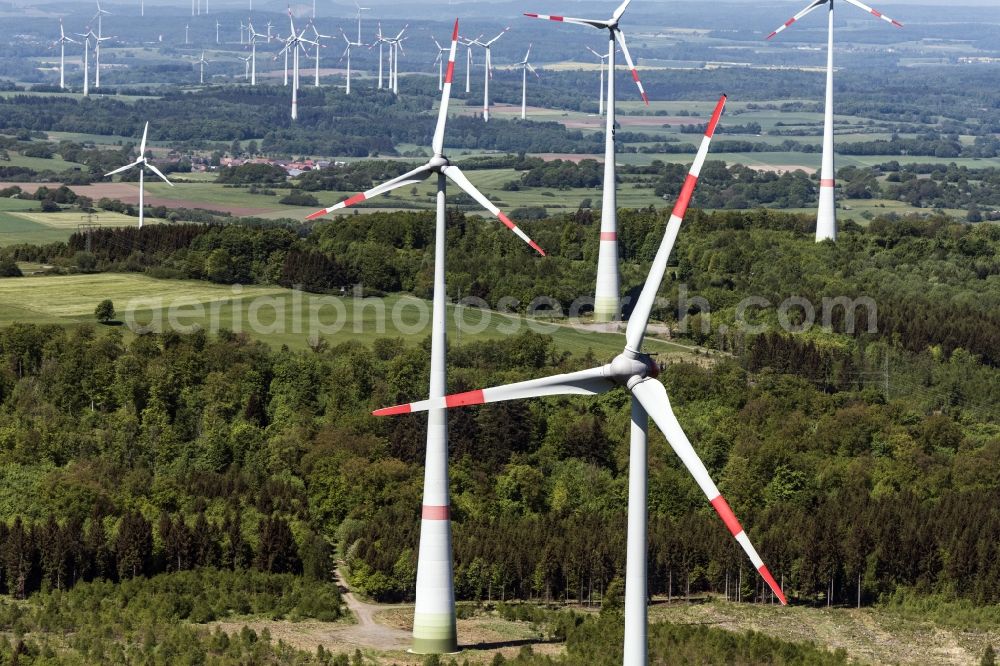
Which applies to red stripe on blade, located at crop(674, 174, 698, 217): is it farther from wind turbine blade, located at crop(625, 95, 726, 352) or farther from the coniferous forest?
the coniferous forest

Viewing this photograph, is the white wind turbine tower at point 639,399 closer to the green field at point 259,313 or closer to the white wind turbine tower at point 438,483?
the white wind turbine tower at point 438,483

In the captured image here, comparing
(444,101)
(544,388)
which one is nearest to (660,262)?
(544,388)

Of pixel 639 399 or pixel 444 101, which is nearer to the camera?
pixel 639 399

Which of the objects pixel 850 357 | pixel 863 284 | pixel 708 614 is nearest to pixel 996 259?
pixel 863 284

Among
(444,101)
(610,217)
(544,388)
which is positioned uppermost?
(444,101)

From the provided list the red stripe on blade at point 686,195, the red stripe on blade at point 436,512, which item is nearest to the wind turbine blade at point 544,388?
the red stripe on blade at point 686,195

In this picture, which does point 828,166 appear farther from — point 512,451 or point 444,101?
point 444,101

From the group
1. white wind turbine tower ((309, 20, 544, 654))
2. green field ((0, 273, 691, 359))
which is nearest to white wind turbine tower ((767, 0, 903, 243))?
green field ((0, 273, 691, 359))
